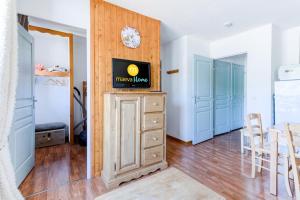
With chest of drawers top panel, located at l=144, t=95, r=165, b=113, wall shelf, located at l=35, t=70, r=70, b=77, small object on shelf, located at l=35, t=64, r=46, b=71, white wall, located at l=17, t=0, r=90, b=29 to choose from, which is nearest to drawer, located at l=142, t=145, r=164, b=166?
chest of drawers top panel, located at l=144, t=95, r=165, b=113

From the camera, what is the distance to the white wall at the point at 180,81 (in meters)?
3.64

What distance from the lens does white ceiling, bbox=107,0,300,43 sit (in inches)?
91.7

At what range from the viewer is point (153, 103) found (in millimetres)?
2277

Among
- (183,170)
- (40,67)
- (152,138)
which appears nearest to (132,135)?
(152,138)

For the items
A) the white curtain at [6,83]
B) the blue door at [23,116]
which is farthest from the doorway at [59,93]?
the white curtain at [6,83]

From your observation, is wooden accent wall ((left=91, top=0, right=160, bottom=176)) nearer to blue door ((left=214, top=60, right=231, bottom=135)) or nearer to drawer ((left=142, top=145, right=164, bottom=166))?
drawer ((left=142, top=145, right=164, bottom=166))

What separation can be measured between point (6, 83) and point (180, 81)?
10.4 feet

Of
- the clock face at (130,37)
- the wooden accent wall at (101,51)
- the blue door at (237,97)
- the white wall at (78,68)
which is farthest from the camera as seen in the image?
the blue door at (237,97)

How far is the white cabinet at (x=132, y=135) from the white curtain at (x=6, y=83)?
96 cm

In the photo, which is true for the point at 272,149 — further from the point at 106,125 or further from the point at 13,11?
the point at 13,11

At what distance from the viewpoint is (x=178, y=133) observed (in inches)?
154

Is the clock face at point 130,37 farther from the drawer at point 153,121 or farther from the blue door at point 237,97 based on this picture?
the blue door at point 237,97

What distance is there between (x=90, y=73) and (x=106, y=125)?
75 centimetres

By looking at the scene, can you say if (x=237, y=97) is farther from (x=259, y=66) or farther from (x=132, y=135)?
(x=132, y=135)
